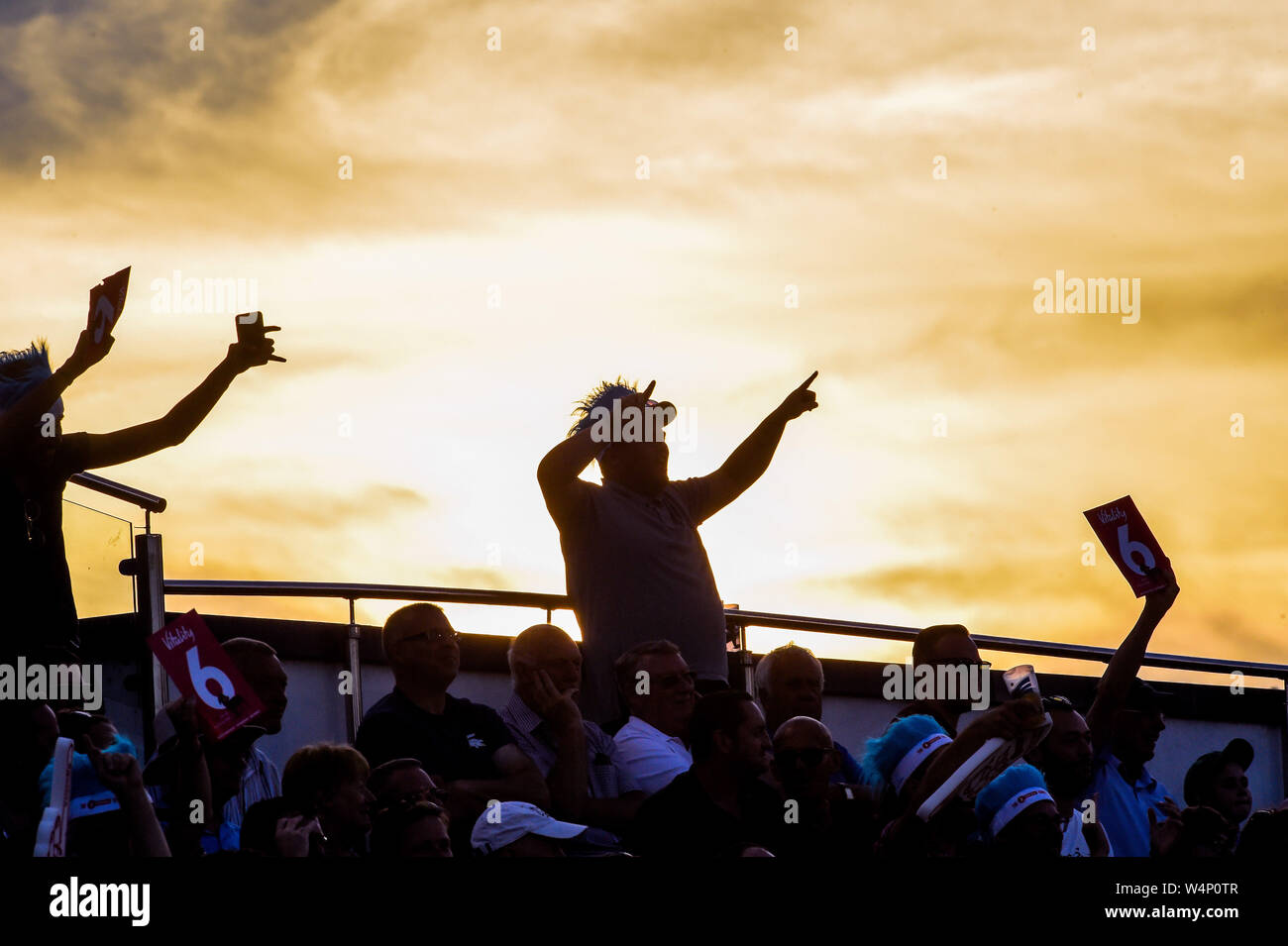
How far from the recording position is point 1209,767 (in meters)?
8.69

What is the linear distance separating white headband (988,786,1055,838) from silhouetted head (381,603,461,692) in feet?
6.90

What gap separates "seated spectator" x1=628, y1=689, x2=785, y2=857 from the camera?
5.89 meters

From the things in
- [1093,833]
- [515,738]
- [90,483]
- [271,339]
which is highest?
[271,339]

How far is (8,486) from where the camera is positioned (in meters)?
7.09

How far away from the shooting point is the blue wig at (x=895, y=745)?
702 cm

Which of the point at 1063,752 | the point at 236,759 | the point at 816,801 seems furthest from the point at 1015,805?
the point at 236,759

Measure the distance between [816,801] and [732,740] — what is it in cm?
76

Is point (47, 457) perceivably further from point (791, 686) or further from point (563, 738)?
point (791, 686)

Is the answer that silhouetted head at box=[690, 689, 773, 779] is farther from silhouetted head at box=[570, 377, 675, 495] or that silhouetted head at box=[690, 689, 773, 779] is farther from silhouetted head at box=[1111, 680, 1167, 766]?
silhouetted head at box=[1111, 680, 1167, 766]

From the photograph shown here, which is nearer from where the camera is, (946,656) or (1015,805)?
(1015,805)
